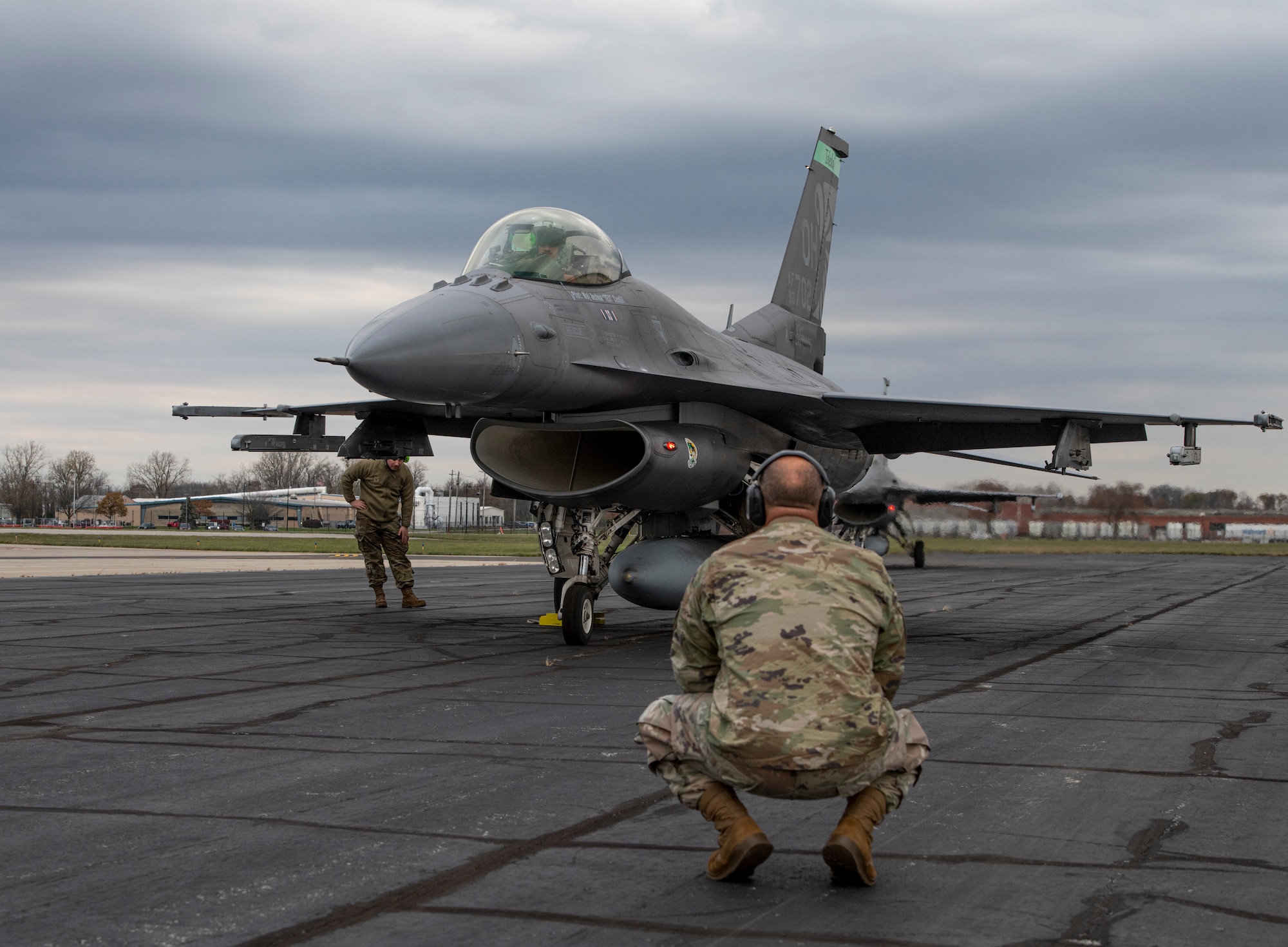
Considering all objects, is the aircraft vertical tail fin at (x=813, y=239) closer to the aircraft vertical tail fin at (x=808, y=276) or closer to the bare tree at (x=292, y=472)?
the aircraft vertical tail fin at (x=808, y=276)

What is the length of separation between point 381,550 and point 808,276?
23.1 ft

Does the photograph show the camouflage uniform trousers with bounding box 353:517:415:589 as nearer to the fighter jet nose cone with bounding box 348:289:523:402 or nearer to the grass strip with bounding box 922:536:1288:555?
the fighter jet nose cone with bounding box 348:289:523:402

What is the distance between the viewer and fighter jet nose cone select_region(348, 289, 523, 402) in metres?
8.84

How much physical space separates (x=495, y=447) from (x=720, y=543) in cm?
244

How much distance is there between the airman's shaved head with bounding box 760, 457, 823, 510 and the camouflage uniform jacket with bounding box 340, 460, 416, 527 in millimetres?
10935

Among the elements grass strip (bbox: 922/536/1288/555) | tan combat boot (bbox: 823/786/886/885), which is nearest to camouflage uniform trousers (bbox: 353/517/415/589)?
tan combat boot (bbox: 823/786/886/885)

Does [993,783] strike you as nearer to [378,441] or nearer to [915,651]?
[915,651]

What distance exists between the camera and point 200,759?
18.2ft

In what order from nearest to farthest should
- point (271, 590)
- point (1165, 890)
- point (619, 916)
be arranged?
point (619, 916) < point (1165, 890) < point (271, 590)

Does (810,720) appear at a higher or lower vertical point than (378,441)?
lower

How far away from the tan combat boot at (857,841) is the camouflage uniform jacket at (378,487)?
11300mm

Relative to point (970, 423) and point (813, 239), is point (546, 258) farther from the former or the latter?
point (813, 239)

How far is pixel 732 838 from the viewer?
3619 mm

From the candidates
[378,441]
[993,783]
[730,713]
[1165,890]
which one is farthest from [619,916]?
[378,441]
